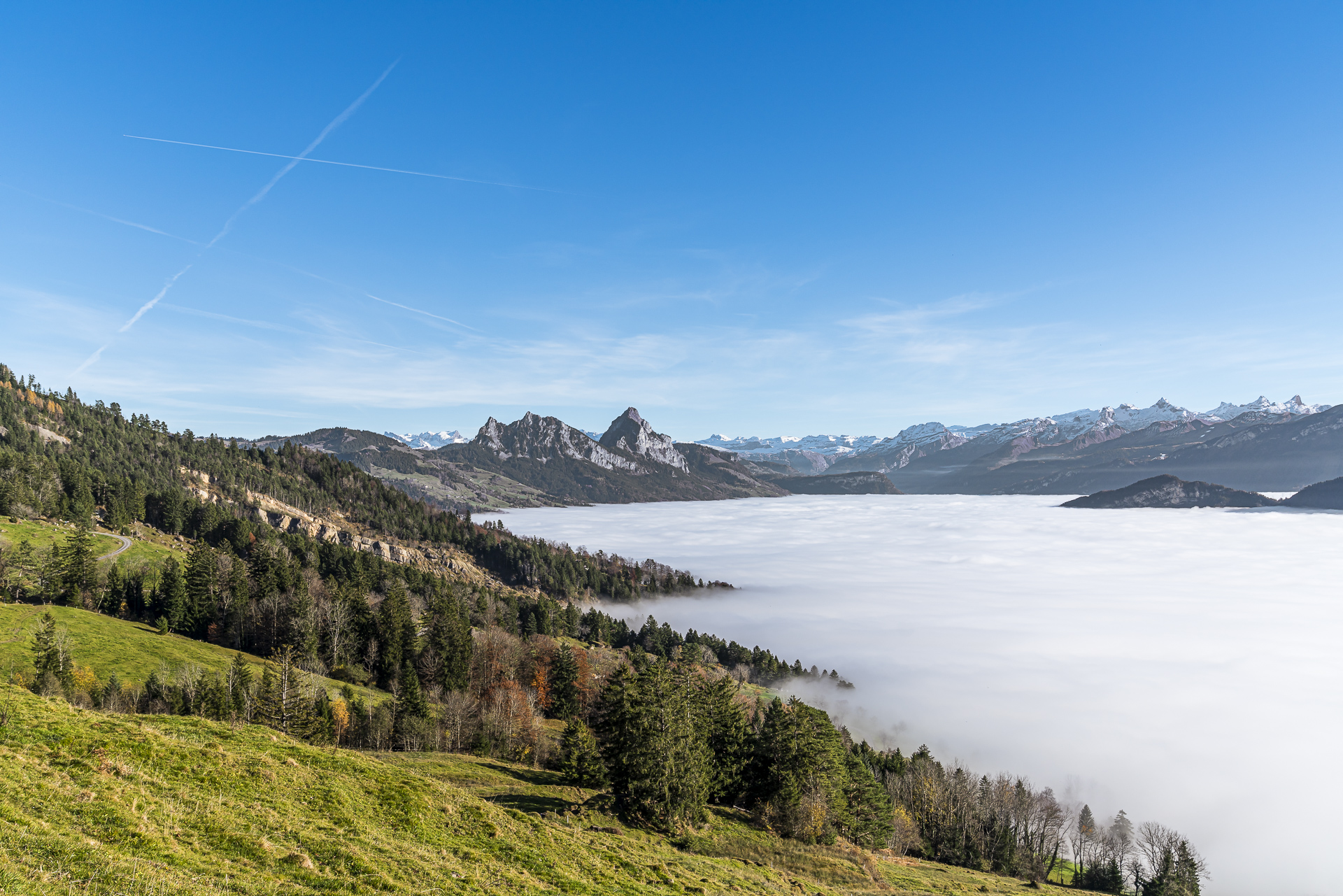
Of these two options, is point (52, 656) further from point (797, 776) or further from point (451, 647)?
point (797, 776)

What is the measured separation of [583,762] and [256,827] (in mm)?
34799

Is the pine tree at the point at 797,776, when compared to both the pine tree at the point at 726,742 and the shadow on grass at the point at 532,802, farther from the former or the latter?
the shadow on grass at the point at 532,802

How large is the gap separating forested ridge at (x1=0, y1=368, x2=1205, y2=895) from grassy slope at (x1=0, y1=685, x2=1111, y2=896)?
43.8 feet

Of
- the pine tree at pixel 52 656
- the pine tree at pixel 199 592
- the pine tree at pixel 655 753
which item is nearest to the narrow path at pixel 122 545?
the pine tree at pixel 199 592

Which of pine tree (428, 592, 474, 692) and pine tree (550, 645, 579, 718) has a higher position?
pine tree (428, 592, 474, 692)

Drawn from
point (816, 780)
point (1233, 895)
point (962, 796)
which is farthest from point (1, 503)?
point (1233, 895)

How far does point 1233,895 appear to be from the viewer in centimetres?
12494

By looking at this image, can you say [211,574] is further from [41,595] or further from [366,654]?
[366,654]

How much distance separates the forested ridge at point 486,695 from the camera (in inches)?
2293

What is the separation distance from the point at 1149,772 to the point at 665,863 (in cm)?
20243

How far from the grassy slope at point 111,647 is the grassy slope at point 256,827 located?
205 feet

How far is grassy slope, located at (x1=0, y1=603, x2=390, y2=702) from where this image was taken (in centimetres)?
7531

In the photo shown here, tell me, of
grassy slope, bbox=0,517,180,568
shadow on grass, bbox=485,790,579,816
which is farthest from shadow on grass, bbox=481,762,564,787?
grassy slope, bbox=0,517,180,568

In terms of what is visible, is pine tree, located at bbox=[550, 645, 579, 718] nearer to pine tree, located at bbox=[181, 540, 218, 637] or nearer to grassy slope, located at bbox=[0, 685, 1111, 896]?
grassy slope, located at bbox=[0, 685, 1111, 896]
